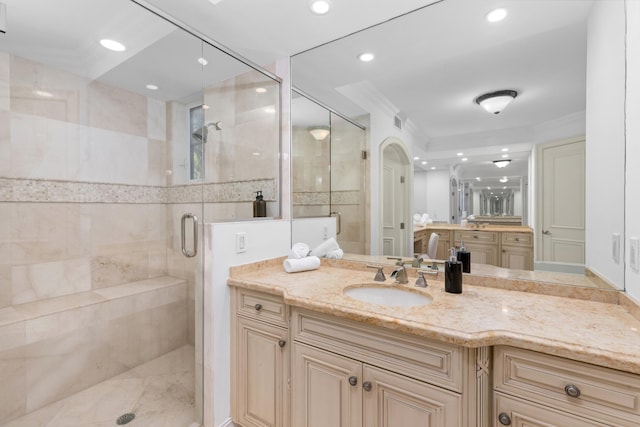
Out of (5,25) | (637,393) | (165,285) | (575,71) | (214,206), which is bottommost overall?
(165,285)

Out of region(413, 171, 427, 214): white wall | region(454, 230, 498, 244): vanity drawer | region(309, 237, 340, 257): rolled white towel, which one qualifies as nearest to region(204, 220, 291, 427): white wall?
region(309, 237, 340, 257): rolled white towel

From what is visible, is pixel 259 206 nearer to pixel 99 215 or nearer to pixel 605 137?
pixel 99 215

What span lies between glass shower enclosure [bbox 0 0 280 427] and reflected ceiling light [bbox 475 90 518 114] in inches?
51.9

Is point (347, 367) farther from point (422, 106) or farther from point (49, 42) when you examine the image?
point (49, 42)

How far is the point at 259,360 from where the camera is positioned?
149 cm

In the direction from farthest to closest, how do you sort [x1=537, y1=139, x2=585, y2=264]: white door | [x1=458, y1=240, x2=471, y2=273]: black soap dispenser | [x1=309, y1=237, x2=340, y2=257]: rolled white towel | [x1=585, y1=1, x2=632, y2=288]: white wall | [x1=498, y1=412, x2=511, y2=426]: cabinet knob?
1. [x1=309, y1=237, x2=340, y2=257]: rolled white towel
2. [x1=458, y1=240, x2=471, y2=273]: black soap dispenser
3. [x1=537, y1=139, x2=585, y2=264]: white door
4. [x1=585, y1=1, x2=632, y2=288]: white wall
5. [x1=498, y1=412, x2=511, y2=426]: cabinet knob

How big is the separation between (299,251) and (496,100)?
1401mm

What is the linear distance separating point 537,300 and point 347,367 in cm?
87

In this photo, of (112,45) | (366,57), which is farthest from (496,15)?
(112,45)

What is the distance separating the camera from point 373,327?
1.11 m

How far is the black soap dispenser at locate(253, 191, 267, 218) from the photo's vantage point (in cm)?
201

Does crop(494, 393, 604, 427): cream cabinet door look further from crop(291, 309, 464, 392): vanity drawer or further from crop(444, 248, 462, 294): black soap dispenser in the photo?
crop(444, 248, 462, 294): black soap dispenser

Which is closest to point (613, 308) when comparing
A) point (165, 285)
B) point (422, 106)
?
point (422, 106)

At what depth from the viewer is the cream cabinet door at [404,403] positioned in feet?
3.15
